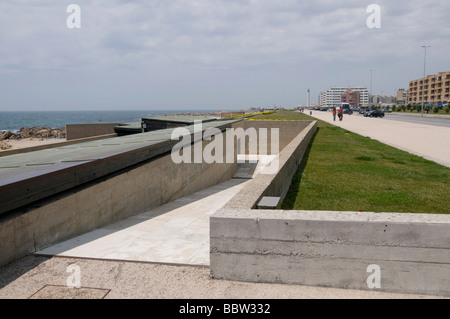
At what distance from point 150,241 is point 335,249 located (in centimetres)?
276

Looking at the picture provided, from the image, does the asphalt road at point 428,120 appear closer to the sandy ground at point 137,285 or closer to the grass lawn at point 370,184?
the grass lawn at point 370,184

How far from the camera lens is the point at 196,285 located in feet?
12.8

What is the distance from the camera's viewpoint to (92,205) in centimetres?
591

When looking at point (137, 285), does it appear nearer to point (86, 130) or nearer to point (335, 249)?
point (335, 249)

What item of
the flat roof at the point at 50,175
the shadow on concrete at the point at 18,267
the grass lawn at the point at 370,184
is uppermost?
the flat roof at the point at 50,175

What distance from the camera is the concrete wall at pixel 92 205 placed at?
4523 mm

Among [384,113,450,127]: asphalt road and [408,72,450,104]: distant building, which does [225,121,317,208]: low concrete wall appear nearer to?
[384,113,450,127]: asphalt road

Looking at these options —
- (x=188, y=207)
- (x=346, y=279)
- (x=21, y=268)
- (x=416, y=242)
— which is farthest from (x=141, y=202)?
(x=416, y=242)

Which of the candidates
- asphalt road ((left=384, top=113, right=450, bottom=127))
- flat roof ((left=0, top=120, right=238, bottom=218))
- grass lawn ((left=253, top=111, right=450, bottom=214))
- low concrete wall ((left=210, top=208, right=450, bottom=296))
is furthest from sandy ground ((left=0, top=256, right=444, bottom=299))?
asphalt road ((left=384, top=113, right=450, bottom=127))

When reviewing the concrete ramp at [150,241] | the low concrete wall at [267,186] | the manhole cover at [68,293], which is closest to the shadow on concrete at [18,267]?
the concrete ramp at [150,241]

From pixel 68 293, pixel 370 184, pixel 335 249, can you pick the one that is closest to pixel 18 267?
pixel 68 293

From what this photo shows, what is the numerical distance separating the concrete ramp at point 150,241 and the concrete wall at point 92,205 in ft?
0.57

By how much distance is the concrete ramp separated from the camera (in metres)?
4.66

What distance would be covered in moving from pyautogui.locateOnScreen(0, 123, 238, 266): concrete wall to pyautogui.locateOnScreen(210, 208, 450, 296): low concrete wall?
2.47 m
